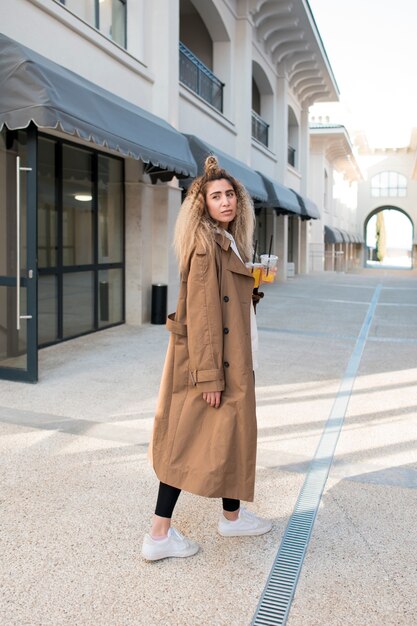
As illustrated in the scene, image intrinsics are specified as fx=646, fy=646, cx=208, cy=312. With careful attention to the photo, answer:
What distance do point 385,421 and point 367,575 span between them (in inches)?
103

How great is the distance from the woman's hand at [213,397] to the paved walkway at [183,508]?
75 cm

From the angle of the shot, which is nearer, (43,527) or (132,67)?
(43,527)

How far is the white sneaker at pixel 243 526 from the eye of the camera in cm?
317

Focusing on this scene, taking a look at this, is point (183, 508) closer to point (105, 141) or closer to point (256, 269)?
point (256, 269)

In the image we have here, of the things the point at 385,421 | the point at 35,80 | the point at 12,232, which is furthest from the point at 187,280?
the point at 12,232

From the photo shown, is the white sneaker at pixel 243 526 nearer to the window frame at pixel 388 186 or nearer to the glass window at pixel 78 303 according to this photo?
the glass window at pixel 78 303

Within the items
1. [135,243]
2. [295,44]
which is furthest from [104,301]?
[295,44]

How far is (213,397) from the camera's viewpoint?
110 inches

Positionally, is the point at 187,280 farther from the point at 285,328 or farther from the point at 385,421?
the point at 285,328

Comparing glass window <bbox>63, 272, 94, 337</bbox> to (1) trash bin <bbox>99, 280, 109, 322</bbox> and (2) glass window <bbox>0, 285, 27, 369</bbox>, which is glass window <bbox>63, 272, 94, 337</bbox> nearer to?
(1) trash bin <bbox>99, 280, 109, 322</bbox>

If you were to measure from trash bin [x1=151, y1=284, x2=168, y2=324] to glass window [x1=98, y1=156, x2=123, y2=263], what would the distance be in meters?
0.78

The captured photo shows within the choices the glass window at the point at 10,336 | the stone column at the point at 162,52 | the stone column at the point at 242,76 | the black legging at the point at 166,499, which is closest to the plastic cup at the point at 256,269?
the black legging at the point at 166,499

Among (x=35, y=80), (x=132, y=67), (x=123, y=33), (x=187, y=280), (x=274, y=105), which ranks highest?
(x=274, y=105)

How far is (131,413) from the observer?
5348mm
